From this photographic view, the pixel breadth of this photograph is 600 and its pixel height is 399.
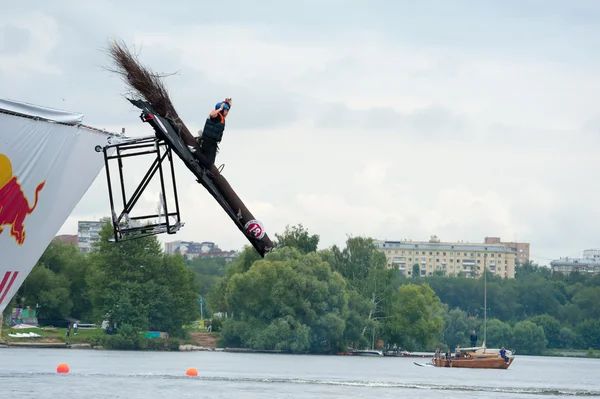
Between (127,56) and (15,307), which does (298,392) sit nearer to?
(127,56)

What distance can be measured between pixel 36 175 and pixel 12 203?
493 millimetres

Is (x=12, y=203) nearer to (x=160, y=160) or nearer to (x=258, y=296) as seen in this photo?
(x=160, y=160)

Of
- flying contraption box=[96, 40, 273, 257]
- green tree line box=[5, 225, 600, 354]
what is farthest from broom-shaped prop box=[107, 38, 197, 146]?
green tree line box=[5, 225, 600, 354]

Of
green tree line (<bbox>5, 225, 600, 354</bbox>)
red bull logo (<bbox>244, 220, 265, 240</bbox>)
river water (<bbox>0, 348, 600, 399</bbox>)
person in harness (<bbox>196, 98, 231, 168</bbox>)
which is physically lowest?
river water (<bbox>0, 348, 600, 399</bbox>)

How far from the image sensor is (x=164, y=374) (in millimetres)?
57906

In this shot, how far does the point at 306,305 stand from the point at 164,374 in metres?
38.7

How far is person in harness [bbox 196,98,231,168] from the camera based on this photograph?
13664 mm

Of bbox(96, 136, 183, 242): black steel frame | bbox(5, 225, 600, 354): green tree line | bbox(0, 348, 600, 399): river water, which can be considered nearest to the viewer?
bbox(96, 136, 183, 242): black steel frame

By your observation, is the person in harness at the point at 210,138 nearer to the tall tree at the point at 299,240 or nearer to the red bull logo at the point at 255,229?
the red bull logo at the point at 255,229

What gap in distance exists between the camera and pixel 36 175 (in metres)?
13.7

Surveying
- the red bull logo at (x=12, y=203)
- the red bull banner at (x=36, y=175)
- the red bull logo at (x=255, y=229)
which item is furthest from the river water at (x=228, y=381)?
the red bull logo at (x=255, y=229)

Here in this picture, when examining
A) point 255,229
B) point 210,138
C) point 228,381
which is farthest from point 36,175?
point 228,381

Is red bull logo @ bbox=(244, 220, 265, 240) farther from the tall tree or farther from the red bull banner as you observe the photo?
the tall tree

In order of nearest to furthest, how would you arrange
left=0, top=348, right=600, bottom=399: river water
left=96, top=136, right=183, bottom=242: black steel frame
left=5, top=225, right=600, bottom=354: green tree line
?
left=96, top=136, right=183, bottom=242: black steel frame
left=0, top=348, right=600, bottom=399: river water
left=5, top=225, right=600, bottom=354: green tree line
